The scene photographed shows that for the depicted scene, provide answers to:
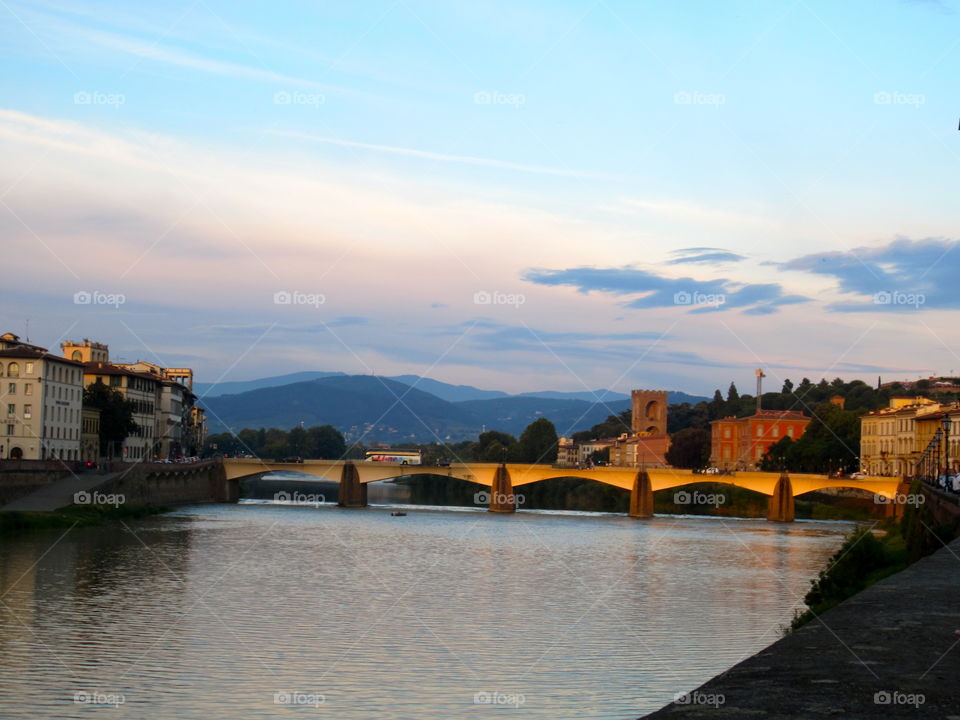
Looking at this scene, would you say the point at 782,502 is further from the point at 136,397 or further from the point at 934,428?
the point at 136,397

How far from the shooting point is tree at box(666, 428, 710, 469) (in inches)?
5276

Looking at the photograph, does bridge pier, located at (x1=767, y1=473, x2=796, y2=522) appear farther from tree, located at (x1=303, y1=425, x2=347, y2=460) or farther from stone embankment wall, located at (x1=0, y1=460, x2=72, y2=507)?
tree, located at (x1=303, y1=425, x2=347, y2=460)

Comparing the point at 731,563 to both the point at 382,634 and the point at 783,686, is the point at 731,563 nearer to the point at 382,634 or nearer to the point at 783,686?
the point at 382,634

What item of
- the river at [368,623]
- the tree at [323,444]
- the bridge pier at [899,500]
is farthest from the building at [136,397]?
the tree at [323,444]

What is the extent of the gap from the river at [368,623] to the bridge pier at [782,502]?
25061 millimetres

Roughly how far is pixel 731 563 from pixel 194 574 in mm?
20551

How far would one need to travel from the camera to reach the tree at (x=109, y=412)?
264ft

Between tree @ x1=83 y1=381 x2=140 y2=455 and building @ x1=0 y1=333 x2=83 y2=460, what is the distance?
26.4 feet

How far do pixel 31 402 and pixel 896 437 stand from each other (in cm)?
6325

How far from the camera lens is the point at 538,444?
14525cm

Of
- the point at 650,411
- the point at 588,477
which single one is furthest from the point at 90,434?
the point at 650,411

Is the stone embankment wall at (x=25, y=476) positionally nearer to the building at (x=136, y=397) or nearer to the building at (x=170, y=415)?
the building at (x=136, y=397)

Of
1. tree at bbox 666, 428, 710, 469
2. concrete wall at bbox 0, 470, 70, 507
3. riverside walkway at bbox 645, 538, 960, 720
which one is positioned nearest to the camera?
riverside walkway at bbox 645, 538, 960, 720

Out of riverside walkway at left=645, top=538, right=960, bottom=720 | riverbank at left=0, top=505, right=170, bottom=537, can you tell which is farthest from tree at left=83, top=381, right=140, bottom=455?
riverside walkway at left=645, top=538, right=960, bottom=720
